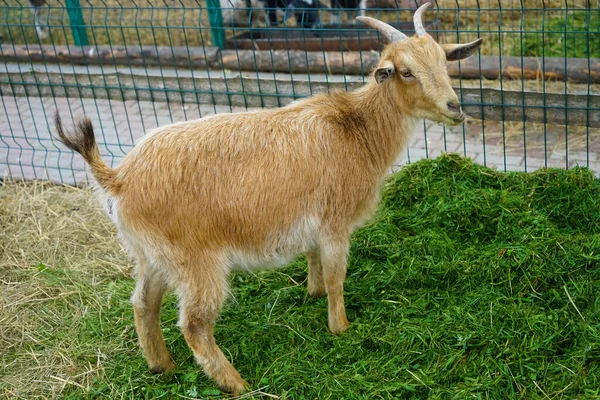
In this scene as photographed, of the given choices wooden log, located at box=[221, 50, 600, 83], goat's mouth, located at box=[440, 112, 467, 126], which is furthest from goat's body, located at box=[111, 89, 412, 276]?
wooden log, located at box=[221, 50, 600, 83]

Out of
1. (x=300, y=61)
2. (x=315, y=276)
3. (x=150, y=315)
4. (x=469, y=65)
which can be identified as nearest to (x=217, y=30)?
(x=300, y=61)

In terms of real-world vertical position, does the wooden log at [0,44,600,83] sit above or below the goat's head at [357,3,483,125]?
below

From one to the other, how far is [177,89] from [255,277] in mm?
2088

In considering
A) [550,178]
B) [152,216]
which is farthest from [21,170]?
[550,178]

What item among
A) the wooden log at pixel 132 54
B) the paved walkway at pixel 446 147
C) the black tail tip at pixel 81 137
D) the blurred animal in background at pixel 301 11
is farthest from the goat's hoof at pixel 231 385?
the blurred animal in background at pixel 301 11

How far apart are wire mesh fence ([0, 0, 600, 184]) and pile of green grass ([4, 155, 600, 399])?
0.68 metres

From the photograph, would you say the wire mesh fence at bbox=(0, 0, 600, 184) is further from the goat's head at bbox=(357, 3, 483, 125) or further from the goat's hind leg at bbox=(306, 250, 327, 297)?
the goat's hind leg at bbox=(306, 250, 327, 297)

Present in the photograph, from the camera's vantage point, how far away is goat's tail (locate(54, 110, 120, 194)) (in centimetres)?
382

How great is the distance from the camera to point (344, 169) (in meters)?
4.25

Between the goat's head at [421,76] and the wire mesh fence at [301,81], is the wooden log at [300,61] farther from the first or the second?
the goat's head at [421,76]

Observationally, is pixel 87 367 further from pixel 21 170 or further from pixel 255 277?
pixel 21 170

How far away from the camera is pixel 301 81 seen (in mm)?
6016

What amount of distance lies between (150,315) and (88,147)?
105 cm

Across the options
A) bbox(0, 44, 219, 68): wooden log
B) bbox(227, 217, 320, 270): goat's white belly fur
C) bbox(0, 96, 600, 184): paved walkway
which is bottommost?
bbox(0, 96, 600, 184): paved walkway
